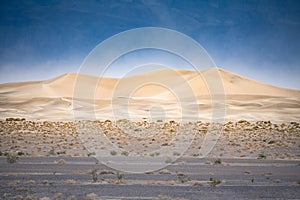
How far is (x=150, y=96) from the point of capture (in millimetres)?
143000

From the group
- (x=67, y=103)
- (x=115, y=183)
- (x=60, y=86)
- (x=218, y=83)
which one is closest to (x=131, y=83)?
(x=60, y=86)

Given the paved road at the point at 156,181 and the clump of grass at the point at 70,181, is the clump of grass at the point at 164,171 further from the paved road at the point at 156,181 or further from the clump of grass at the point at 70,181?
the clump of grass at the point at 70,181

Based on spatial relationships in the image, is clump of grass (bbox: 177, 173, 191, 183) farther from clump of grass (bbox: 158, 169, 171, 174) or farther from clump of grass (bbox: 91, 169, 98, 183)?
clump of grass (bbox: 91, 169, 98, 183)

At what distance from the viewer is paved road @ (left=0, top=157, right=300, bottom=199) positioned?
10.5m

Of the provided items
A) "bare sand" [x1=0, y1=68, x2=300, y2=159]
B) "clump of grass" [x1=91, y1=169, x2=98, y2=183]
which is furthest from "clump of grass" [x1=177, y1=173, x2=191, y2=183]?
"bare sand" [x1=0, y1=68, x2=300, y2=159]

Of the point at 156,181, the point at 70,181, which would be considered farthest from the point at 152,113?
the point at 70,181

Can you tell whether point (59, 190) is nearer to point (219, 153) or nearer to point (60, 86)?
point (219, 153)

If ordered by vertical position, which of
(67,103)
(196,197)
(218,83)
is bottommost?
(196,197)

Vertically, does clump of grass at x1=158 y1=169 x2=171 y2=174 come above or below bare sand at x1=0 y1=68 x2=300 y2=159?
below

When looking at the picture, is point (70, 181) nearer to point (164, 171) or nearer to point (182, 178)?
point (182, 178)

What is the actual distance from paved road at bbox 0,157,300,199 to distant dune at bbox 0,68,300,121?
47525 millimetres

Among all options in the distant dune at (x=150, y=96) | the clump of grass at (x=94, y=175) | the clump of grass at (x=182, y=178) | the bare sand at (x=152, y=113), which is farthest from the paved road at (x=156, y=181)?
the distant dune at (x=150, y=96)

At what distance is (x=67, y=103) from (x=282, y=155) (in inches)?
2873

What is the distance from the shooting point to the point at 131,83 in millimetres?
159375
